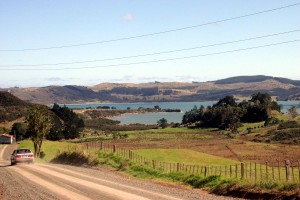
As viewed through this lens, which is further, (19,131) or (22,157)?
(19,131)

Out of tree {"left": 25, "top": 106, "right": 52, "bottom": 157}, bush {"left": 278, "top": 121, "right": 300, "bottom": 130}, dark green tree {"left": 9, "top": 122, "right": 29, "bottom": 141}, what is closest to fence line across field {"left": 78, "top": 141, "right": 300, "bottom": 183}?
tree {"left": 25, "top": 106, "right": 52, "bottom": 157}

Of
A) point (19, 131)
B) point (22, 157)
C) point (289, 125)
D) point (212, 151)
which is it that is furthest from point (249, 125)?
point (22, 157)

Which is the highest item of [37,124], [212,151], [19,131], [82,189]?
[37,124]

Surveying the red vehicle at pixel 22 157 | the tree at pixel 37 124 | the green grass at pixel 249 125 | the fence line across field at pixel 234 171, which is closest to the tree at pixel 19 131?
the tree at pixel 37 124

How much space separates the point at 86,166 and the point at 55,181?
13859mm

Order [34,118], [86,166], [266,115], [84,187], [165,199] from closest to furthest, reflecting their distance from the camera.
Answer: [165,199] < [84,187] < [86,166] < [34,118] < [266,115]

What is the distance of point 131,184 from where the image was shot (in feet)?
95.2

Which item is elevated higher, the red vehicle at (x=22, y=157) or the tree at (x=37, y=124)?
the tree at (x=37, y=124)

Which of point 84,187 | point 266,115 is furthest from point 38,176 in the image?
point 266,115

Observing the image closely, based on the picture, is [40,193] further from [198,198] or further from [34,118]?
[34,118]

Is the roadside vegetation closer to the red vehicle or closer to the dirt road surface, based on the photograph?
the dirt road surface

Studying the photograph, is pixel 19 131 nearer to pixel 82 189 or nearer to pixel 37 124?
pixel 37 124

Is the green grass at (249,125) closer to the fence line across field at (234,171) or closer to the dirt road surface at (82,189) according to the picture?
the fence line across field at (234,171)

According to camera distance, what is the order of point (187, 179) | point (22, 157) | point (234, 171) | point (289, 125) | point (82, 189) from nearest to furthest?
point (82, 189)
point (187, 179)
point (234, 171)
point (22, 157)
point (289, 125)
